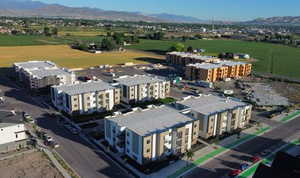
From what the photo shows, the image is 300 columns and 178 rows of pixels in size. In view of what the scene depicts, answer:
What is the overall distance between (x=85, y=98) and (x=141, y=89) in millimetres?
15145

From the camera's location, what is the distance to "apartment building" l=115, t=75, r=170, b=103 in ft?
206

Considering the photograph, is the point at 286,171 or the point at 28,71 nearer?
the point at 286,171

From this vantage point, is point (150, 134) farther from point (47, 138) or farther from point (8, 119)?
point (8, 119)

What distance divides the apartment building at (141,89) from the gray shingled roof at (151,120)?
679 inches

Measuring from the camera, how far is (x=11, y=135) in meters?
42.0

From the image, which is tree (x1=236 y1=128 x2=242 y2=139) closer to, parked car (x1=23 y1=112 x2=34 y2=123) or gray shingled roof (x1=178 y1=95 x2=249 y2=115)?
gray shingled roof (x1=178 y1=95 x2=249 y2=115)

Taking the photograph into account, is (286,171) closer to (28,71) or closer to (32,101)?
(32,101)

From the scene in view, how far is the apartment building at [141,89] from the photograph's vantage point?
6278cm

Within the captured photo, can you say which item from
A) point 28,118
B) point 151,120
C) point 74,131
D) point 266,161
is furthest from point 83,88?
point 266,161

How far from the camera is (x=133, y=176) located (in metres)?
35.6

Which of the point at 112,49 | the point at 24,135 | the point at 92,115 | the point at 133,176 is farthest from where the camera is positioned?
the point at 112,49

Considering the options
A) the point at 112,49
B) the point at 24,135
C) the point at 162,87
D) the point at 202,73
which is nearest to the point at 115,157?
the point at 24,135

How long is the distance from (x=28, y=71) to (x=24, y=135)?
114 ft

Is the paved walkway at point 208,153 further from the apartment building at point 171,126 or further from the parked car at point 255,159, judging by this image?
the parked car at point 255,159
